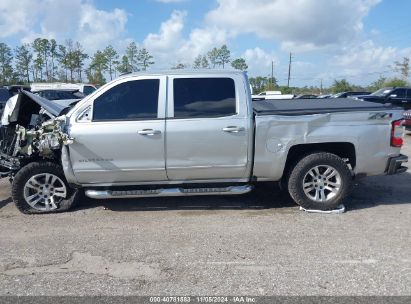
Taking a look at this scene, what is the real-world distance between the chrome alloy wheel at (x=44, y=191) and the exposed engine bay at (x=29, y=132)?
31 centimetres

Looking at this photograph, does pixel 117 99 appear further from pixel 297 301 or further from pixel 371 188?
pixel 371 188

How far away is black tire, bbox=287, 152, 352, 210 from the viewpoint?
5535 millimetres

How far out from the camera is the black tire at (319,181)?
218 inches

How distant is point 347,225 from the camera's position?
509cm

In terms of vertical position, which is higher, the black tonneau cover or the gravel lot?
the black tonneau cover

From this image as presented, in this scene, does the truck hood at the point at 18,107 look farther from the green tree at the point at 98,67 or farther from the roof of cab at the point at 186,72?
the green tree at the point at 98,67

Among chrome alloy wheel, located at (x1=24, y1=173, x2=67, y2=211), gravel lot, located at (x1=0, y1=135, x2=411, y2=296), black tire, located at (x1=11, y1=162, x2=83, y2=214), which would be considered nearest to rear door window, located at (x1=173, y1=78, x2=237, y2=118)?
gravel lot, located at (x1=0, y1=135, x2=411, y2=296)

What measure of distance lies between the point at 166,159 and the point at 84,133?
3.67 ft

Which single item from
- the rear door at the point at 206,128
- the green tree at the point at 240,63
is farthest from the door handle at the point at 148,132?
the green tree at the point at 240,63

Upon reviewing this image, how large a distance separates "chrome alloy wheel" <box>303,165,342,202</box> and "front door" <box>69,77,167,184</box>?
2.02m

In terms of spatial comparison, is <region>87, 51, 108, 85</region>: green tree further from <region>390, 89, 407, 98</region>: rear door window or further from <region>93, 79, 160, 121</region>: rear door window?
<region>93, 79, 160, 121</region>: rear door window

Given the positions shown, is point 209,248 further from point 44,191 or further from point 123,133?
point 44,191

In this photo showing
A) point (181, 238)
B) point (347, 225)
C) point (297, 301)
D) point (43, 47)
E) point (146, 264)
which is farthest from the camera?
point (43, 47)

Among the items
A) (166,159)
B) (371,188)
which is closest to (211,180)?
(166,159)
